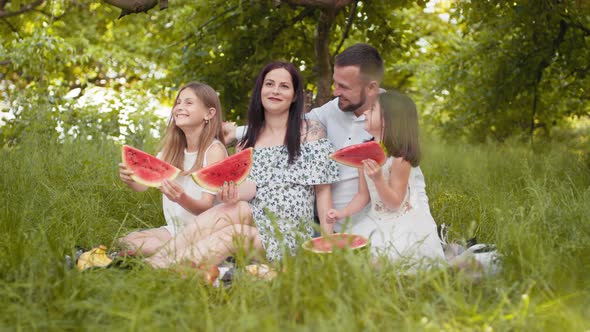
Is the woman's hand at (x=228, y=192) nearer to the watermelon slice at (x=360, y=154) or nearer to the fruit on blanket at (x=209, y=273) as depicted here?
the fruit on blanket at (x=209, y=273)

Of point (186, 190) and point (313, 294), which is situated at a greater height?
point (186, 190)

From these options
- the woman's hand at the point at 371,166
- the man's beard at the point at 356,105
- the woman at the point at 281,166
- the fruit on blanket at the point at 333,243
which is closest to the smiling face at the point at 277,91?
the woman at the point at 281,166

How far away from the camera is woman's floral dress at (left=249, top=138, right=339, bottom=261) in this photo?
402 centimetres

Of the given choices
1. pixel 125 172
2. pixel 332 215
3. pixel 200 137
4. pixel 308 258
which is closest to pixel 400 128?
pixel 332 215

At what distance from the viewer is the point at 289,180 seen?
4066 millimetres

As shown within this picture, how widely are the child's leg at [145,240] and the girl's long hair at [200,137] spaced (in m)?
0.49

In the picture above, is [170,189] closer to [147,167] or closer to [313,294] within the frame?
[147,167]

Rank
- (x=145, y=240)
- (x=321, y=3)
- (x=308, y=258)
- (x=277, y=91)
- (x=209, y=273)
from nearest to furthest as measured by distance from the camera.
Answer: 1. (x=308, y=258)
2. (x=209, y=273)
3. (x=145, y=240)
4. (x=277, y=91)
5. (x=321, y=3)

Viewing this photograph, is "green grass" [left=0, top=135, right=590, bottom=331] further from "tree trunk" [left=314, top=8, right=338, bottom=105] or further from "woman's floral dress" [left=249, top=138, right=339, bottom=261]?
"tree trunk" [left=314, top=8, right=338, bottom=105]

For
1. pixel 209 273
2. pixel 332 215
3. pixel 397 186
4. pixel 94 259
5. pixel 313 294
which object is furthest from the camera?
pixel 332 215

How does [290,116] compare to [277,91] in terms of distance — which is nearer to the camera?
[277,91]

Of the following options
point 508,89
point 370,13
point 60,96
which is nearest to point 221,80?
point 370,13

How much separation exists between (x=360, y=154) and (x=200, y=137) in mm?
1260

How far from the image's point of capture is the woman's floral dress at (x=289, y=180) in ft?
13.2
